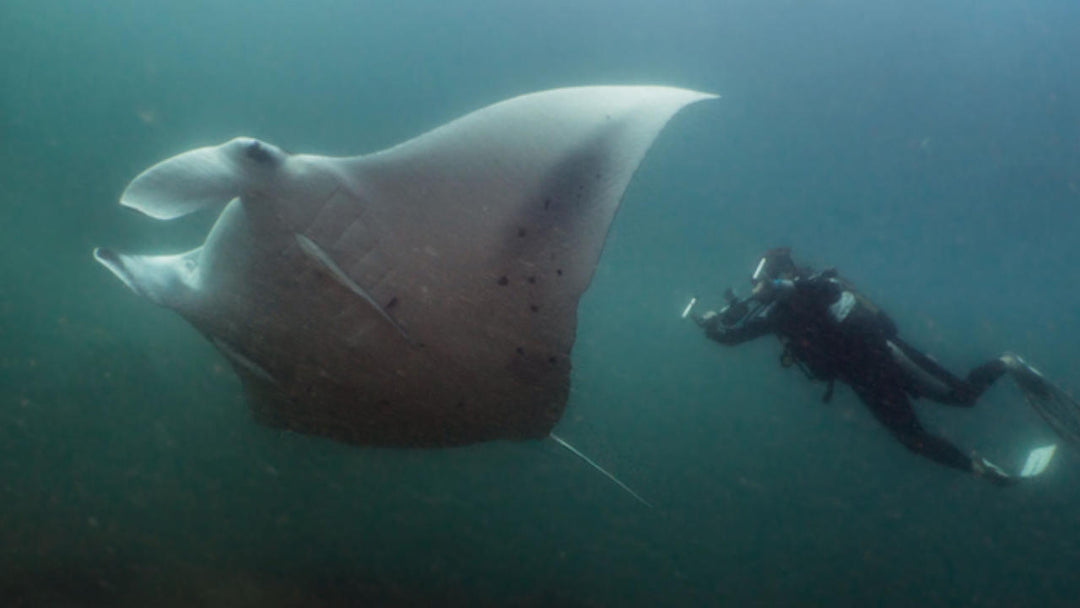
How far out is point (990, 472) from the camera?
24.7 ft

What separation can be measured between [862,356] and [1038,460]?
4029 millimetres

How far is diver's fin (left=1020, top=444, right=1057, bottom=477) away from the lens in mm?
8070

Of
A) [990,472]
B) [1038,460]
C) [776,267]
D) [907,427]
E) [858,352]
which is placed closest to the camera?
[776,267]

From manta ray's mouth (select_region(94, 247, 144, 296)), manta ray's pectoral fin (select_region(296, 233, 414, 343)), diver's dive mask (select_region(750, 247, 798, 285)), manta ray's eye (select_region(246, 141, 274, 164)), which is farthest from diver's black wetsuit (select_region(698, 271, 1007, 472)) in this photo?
manta ray's mouth (select_region(94, 247, 144, 296))

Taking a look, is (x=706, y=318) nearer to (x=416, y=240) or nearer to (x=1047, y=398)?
(x=1047, y=398)

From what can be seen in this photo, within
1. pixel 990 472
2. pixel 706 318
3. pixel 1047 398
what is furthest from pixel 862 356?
pixel 1047 398

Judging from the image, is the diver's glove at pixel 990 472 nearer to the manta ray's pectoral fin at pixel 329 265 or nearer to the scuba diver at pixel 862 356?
the scuba diver at pixel 862 356

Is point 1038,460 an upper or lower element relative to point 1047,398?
lower

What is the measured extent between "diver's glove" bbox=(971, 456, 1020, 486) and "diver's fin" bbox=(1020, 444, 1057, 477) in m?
0.27

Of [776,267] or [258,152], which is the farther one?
[776,267]

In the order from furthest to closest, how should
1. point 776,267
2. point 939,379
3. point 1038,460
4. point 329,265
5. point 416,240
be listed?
point 1038,460
point 939,379
point 776,267
point 416,240
point 329,265

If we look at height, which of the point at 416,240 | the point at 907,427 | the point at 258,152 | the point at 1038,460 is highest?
the point at 258,152

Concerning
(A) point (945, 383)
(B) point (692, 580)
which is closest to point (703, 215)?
(B) point (692, 580)

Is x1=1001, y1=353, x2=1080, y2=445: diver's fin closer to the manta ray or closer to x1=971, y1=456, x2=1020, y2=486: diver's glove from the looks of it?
x1=971, y1=456, x2=1020, y2=486: diver's glove
